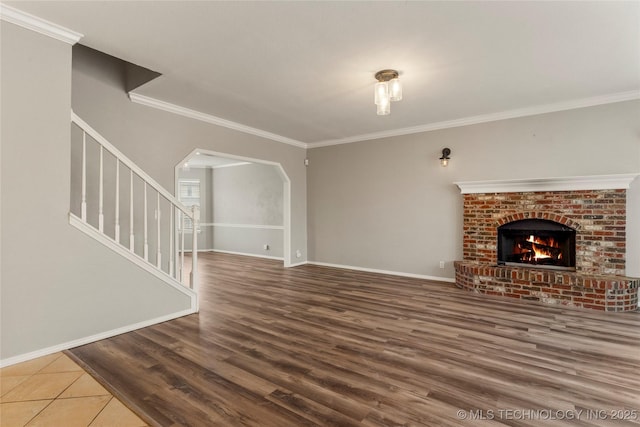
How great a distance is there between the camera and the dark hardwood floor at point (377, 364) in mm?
1808

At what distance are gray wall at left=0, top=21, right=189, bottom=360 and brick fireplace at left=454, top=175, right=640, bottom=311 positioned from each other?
4712 millimetres

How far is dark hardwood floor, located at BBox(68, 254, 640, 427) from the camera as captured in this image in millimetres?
1808

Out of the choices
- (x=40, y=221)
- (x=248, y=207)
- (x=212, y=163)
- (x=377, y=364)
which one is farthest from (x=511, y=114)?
(x=212, y=163)

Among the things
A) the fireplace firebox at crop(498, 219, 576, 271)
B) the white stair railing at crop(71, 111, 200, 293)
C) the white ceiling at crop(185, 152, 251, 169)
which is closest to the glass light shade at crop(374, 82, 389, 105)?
the white stair railing at crop(71, 111, 200, 293)

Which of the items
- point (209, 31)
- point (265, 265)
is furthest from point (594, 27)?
point (265, 265)

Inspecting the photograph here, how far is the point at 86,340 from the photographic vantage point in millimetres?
2713

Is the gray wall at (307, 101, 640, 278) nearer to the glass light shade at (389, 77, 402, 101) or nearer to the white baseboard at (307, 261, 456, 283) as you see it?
the white baseboard at (307, 261, 456, 283)

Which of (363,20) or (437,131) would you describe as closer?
(363,20)

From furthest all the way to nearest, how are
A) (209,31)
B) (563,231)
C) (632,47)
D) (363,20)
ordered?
(563,231) → (632,47) → (209,31) → (363,20)

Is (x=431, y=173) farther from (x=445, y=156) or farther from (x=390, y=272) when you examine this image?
(x=390, y=272)

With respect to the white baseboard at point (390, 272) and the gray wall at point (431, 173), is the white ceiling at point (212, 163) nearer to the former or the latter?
the gray wall at point (431, 173)

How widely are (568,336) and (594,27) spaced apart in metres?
2.73

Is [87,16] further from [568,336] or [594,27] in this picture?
[568,336]

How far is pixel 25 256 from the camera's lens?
2.38m
